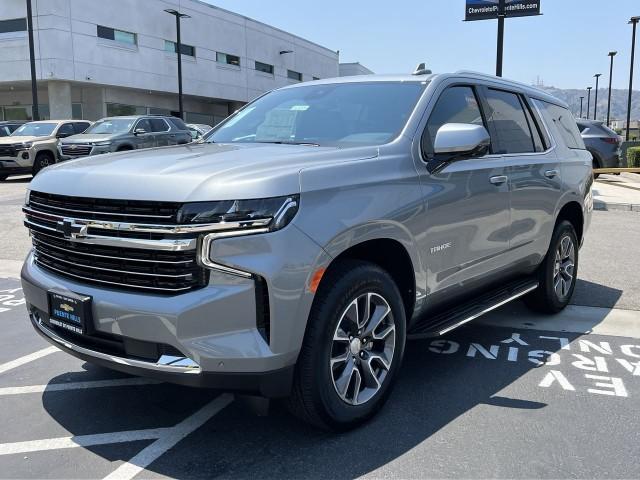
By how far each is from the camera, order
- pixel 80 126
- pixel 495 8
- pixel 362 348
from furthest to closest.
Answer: pixel 80 126 < pixel 495 8 < pixel 362 348

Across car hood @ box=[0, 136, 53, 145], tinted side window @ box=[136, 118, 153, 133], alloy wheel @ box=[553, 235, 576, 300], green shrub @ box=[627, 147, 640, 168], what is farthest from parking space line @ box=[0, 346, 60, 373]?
green shrub @ box=[627, 147, 640, 168]

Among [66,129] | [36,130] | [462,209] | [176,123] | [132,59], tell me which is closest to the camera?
[462,209]

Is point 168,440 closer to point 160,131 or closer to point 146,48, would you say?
point 160,131

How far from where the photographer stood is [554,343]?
4730mm

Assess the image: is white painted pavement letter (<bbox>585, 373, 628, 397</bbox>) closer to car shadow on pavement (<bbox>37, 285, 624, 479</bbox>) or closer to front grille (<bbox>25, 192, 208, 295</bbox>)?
car shadow on pavement (<bbox>37, 285, 624, 479</bbox>)

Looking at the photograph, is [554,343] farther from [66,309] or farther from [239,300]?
[66,309]

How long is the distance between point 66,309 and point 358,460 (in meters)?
1.60

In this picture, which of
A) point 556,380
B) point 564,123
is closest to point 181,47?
point 564,123

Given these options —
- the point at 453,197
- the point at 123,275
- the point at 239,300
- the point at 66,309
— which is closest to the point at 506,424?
the point at 453,197

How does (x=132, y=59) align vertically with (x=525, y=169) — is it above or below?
above

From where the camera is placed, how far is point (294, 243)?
2.68 metres

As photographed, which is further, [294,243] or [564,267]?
[564,267]

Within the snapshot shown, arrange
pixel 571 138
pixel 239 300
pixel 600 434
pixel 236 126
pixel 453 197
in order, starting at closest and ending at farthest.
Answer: pixel 239 300 < pixel 600 434 < pixel 453 197 < pixel 236 126 < pixel 571 138

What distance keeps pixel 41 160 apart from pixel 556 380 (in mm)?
16835
